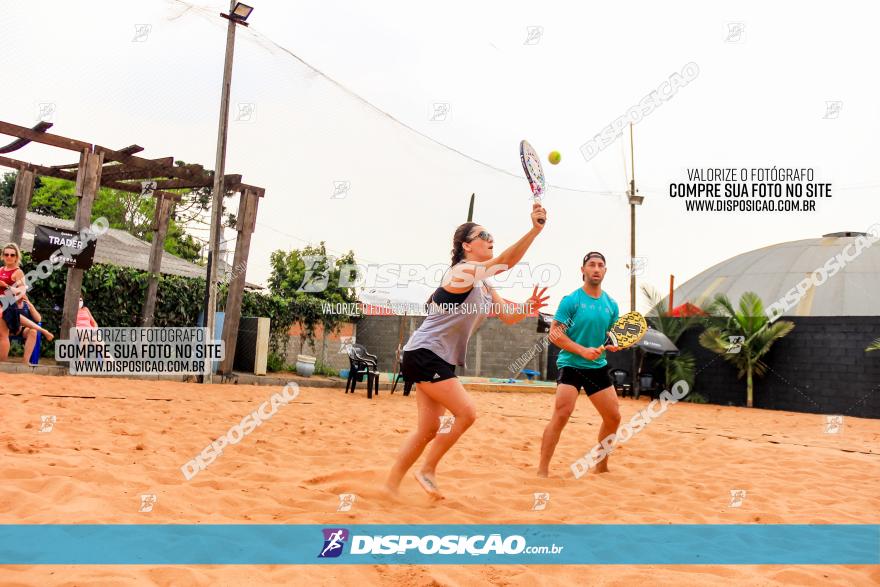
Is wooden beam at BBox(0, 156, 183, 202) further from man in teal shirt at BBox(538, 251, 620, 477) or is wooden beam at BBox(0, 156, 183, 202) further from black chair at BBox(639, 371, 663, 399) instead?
black chair at BBox(639, 371, 663, 399)

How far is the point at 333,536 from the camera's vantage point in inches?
115

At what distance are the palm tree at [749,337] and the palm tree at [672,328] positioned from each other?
791mm

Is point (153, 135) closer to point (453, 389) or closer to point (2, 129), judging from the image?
point (2, 129)

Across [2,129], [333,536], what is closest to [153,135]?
[2,129]

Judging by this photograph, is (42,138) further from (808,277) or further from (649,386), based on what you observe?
(808,277)

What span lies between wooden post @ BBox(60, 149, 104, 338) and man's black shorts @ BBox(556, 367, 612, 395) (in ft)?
28.4

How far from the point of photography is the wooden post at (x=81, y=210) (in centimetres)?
1034

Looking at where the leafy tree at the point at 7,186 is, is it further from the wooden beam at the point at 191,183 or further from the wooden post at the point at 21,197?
the wooden beam at the point at 191,183

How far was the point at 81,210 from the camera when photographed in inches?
413

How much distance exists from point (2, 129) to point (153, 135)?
227 centimetres

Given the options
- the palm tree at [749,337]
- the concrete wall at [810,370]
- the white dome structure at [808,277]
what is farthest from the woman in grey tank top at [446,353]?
the white dome structure at [808,277]

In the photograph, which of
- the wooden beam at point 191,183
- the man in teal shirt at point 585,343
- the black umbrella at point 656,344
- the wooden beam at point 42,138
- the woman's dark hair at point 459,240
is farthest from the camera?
the black umbrella at point 656,344

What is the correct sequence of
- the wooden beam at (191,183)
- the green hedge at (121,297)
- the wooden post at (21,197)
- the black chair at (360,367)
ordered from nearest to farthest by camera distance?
the black chair at (360,367) < the wooden beam at (191,183) < the green hedge at (121,297) < the wooden post at (21,197)

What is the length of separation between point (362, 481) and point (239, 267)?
29.4 feet
